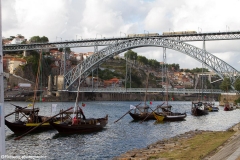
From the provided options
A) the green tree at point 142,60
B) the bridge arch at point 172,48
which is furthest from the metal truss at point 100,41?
the green tree at point 142,60

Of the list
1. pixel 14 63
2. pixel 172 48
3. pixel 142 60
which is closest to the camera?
pixel 172 48

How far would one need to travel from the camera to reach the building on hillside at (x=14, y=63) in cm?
10150

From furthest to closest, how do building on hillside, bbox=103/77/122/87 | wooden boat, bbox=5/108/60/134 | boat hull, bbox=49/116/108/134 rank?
building on hillside, bbox=103/77/122/87
boat hull, bbox=49/116/108/134
wooden boat, bbox=5/108/60/134

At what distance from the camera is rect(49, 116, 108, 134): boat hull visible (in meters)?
28.9

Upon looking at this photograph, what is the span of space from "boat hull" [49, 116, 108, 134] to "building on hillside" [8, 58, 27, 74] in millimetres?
73984

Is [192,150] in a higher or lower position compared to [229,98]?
lower

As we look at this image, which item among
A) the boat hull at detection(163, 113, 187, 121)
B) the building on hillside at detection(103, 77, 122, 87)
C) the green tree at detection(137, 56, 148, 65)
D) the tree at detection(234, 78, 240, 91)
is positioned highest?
the green tree at detection(137, 56, 148, 65)

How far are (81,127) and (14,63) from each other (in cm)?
7737

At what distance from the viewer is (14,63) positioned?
102062 millimetres

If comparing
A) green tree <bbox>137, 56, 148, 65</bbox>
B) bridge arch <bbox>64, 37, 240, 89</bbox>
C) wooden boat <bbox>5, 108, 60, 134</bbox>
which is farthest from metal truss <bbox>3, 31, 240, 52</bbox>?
green tree <bbox>137, 56, 148, 65</bbox>

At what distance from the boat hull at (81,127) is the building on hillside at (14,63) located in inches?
2913

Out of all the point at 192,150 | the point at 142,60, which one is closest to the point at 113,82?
the point at 142,60

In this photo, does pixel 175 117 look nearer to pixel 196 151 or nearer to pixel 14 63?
pixel 196 151

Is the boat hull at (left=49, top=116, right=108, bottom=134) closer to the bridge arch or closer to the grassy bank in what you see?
the grassy bank
